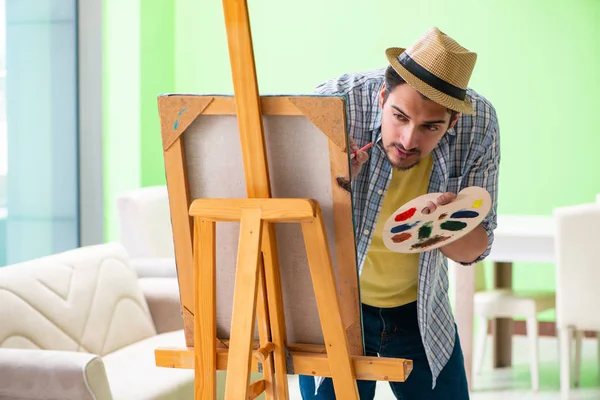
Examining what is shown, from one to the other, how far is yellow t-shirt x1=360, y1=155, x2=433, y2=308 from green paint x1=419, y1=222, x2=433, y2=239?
12cm

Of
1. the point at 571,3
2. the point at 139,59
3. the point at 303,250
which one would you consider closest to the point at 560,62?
the point at 571,3

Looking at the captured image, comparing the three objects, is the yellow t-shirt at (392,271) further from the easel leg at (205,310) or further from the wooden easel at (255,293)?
the easel leg at (205,310)

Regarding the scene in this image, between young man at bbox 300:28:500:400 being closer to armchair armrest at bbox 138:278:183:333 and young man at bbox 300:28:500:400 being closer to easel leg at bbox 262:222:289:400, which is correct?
easel leg at bbox 262:222:289:400

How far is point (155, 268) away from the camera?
152 inches

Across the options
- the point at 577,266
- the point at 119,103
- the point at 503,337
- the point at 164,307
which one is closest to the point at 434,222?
the point at 164,307

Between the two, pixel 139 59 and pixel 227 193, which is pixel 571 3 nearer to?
pixel 139 59

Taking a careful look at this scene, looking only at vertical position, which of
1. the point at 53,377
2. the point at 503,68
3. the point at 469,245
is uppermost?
the point at 503,68

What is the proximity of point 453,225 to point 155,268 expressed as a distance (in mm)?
2299

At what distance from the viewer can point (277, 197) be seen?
156 centimetres

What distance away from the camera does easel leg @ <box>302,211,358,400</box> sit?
1.51 m

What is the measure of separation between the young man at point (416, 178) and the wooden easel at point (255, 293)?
0.21 meters

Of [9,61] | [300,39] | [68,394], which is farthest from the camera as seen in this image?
[300,39]

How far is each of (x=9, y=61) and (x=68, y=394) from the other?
7.52 feet

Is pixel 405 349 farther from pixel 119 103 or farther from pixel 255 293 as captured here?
pixel 119 103
